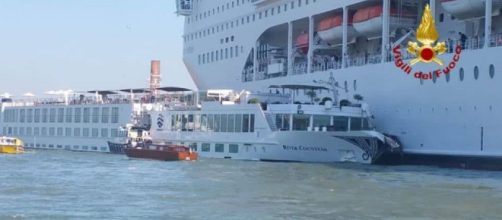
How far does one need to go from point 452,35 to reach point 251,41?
17330mm

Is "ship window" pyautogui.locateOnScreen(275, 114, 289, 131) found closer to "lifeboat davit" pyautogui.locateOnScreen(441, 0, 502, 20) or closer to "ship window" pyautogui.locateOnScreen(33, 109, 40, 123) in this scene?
"lifeboat davit" pyautogui.locateOnScreen(441, 0, 502, 20)

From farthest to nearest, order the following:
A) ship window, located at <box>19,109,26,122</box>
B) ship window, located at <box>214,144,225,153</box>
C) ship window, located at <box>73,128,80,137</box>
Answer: ship window, located at <box>19,109,26,122</box> → ship window, located at <box>73,128,80,137</box> → ship window, located at <box>214,144,225,153</box>

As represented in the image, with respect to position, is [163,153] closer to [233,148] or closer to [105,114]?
[233,148]

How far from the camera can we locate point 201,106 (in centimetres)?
5028

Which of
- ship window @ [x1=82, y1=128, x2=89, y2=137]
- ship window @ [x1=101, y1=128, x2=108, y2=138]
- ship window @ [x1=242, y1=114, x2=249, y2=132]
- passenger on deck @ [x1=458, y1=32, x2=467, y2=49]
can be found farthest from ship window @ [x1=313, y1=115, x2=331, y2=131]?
ship window @ [x1=82, y1=128, x2=89, y2=137]

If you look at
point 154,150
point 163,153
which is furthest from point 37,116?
point 163,153

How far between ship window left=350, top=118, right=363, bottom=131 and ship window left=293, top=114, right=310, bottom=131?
2.09m

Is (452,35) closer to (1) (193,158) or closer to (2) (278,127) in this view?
(2) (278,127)

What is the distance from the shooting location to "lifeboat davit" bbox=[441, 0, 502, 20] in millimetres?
36875

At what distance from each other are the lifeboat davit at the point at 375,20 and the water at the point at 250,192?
313 inches

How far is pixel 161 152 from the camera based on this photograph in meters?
46.0

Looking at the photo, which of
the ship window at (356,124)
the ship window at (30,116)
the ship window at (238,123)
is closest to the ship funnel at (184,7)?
the ship window at (30,116)

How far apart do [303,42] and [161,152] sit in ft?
34.9

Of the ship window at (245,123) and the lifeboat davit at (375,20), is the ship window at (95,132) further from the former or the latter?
the lifeboat davit at (375,20)
